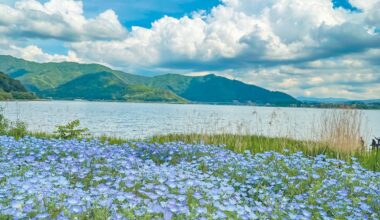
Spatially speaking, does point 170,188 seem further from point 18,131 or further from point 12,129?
point 12,129

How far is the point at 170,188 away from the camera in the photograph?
5.58m

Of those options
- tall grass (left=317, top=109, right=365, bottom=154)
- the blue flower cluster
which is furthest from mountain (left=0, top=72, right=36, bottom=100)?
the blue flower cluster

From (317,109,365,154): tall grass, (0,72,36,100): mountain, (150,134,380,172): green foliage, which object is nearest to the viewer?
(150,134,380,172): green foliage

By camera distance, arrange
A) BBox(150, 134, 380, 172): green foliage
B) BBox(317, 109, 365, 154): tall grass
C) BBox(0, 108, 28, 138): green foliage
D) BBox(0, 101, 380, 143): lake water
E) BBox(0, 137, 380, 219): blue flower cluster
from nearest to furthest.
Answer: BBox(0, 137, 380, 219): blue flower cluster → BBox(150, 134, 380, 172): green foliage → BBox(317, 109, 365, 154): tall grass → BBox(0, 108, 28, 138): green foliage → BBox(0, 101, 380, 143): lake water

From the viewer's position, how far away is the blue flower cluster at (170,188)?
426cm

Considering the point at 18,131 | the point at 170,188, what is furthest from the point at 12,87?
the point at 170,188

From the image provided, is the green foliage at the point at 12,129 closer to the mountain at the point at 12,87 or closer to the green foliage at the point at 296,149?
the green foliage at the point at 296,149

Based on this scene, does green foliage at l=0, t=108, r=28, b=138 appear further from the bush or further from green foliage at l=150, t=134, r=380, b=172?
green foliage at l=150, t=134, r=380, b=172

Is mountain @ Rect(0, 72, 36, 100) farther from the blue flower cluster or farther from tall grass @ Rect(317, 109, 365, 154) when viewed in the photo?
the blue flower cluster

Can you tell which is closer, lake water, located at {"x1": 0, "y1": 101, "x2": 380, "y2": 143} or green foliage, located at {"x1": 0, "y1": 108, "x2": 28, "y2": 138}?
green foliage, located at {"x1": 0, "y1": 108, "x2": 28, "y2": 138}

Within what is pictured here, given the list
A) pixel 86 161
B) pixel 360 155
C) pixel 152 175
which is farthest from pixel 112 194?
pixel 360 155

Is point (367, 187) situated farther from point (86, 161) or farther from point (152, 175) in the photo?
point (86, 161)

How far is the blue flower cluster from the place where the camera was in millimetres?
4258

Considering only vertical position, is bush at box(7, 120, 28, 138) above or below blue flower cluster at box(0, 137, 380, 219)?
below
